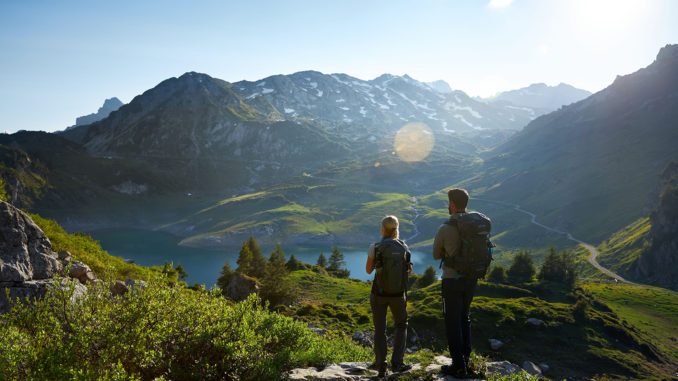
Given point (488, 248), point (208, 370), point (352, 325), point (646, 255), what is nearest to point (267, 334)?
point (208, 370)

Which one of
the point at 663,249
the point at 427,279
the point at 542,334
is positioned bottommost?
the point at 663,249

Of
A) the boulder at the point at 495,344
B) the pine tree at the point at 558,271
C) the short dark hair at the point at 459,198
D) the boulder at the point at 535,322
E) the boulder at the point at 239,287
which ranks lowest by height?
the pine tree at the point at 558,271

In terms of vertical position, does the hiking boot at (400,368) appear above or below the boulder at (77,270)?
below

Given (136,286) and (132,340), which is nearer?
(132,340)

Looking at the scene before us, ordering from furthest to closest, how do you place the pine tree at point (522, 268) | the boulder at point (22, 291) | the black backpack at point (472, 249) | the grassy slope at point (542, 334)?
the pine tree at point (522, 268) → the grassy slope at point (542, 334) → the boulder at point (22, 291) → the black backpack at point (472, 249)

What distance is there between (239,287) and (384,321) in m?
40.7

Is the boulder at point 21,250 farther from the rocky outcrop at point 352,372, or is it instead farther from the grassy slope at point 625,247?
the grassy slope at point 625,247

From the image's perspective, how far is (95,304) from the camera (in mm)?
7594

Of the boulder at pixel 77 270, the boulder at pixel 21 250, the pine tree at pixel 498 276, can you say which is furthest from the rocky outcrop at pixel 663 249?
the boulder at pixel 21 250

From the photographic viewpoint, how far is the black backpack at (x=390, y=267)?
898cm

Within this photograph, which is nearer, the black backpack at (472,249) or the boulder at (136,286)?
the boulder at (136,286)

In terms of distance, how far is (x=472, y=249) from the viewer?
8.48 meters

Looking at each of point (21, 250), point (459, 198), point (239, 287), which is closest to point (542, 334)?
point (239, 287)

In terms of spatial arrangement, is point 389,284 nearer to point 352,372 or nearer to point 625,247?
point 352,372
